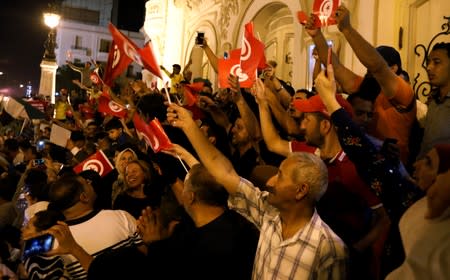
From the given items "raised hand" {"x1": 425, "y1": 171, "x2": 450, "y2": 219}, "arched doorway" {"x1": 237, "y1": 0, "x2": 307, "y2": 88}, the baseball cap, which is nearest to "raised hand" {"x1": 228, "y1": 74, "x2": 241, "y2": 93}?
the baseball cap

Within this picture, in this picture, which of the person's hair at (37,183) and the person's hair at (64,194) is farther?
the person's hair at (37,183)

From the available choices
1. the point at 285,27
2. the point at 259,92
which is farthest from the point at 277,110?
the point at 285,27

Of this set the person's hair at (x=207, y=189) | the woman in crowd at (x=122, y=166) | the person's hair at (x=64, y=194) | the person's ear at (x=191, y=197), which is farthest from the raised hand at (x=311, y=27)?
the woman in crowd at (x=122, y=166)

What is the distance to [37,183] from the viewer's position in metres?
5.85

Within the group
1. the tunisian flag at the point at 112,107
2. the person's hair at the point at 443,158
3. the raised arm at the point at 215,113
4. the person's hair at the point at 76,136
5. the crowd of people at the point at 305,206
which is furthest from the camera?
the person's hair at the point at 76,136

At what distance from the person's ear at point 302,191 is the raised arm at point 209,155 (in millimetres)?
607

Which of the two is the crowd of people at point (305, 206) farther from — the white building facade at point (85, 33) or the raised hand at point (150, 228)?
the white building facade at point (85, 33)

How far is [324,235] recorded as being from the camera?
266 cm

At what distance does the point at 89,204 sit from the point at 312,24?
2.20 metres

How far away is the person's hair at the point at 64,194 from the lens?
3.73 metres

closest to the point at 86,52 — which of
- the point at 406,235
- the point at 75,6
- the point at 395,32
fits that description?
the point at 75,6

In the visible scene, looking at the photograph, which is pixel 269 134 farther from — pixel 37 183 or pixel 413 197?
pixel 37 183

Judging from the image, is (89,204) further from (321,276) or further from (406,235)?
(406,235)

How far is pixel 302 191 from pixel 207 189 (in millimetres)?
663
